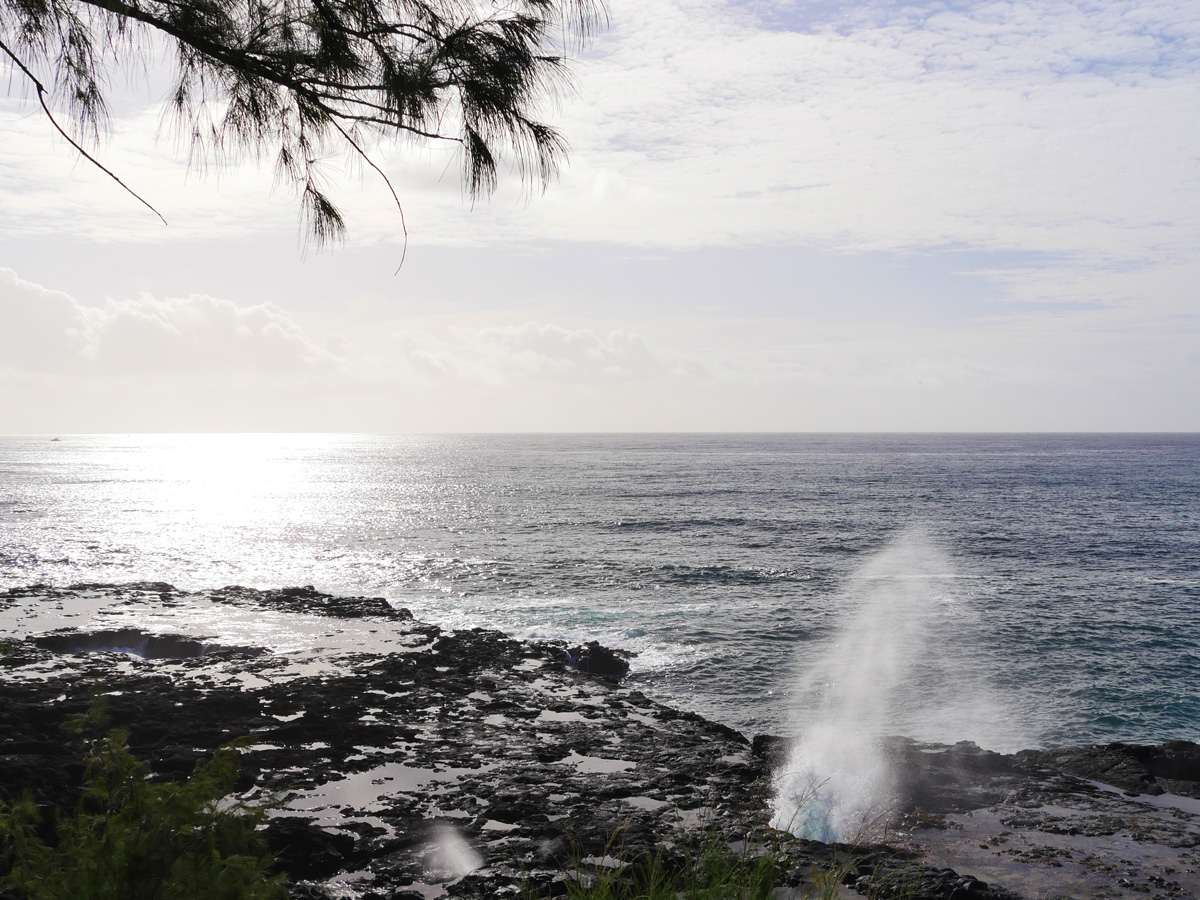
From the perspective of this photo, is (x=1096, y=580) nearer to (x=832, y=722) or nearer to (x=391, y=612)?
(x=832, y=722)

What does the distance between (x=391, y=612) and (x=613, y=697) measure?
1230 cm

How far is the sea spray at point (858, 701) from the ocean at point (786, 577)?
0.54ft

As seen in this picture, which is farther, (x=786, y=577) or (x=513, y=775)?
(x=786, y=577)

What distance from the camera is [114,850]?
12.7 ft

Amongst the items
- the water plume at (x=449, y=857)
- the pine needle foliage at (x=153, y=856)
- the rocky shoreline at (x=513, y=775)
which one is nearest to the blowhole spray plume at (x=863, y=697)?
the rocky shoreline at (x=513, y=775)

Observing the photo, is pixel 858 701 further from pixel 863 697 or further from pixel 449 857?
pixel 449 857

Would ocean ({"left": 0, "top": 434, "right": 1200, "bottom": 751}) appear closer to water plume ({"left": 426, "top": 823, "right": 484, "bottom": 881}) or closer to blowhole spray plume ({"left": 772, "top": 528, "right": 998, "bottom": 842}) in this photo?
blowhole spray plume ({"left": 772, "top": 528, "right": 998, "bottom": 842})

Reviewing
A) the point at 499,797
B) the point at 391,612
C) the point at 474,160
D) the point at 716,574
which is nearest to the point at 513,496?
the point at 716,574

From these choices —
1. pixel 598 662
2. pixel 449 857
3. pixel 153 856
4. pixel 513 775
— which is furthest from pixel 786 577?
pixel 153 856

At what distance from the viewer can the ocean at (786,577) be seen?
21.9 meters

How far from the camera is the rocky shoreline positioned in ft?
37.2

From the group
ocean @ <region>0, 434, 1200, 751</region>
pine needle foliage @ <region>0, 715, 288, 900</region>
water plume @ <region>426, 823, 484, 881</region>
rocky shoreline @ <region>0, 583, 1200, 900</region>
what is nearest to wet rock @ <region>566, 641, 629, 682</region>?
rocky shoreline @ <region>0, 583, 1200, 900</region>

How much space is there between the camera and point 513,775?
14.8m

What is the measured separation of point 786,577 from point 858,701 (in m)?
16.5
